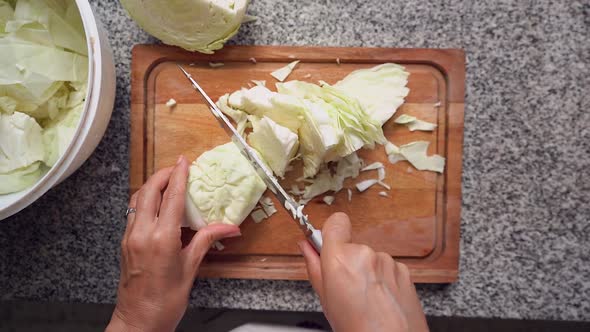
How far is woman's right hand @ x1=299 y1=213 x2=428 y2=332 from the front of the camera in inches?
31.8

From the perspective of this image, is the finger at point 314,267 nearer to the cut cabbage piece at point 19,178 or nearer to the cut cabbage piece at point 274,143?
the cut cabbage piece at point 274,143

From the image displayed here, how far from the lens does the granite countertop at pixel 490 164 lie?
108 centimetres

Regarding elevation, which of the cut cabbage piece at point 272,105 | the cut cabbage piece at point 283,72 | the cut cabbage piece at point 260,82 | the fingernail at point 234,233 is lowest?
the fingernail at point 234,233

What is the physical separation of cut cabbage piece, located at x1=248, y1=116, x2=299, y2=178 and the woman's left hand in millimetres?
161

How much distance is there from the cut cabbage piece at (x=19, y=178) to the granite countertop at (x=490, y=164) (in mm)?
163

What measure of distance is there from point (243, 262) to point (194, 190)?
0.21m

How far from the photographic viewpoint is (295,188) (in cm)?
103

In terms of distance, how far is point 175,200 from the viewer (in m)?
0.95

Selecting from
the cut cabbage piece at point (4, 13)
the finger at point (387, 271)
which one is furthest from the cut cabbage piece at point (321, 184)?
the cut cabbage piece at point (4, 13)

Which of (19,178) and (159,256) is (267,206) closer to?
(159,256)

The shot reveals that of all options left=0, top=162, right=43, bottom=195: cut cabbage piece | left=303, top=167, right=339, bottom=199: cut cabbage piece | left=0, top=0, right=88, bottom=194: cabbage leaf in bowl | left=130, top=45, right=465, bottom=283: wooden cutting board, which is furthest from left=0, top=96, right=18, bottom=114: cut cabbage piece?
left=303, top=167, right=339, bottom=199: cut cabbage piece

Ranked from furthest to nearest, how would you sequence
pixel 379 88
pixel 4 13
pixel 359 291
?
pixel 379 88 < pixel 4 13 < pixel 359 291

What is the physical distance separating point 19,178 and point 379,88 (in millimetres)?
786

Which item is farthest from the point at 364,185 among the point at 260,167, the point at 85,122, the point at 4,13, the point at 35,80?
the point at 4,13
